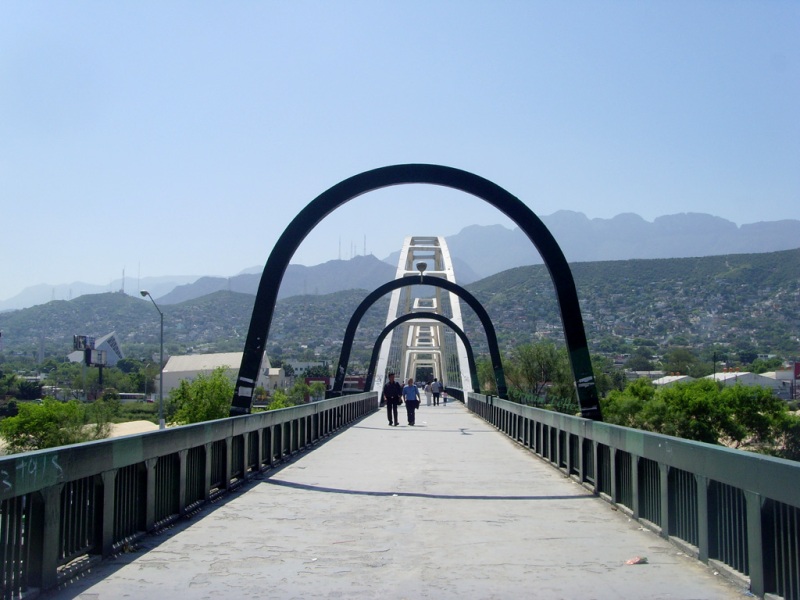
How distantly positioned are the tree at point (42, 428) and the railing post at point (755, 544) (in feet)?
177

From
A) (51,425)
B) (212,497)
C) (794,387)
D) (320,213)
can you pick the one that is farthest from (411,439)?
(794,387)

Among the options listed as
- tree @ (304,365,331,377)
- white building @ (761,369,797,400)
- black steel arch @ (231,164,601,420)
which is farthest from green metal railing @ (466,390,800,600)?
tree @ (304,365,331,377)

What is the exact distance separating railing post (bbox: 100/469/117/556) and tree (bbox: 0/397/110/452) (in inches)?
2023

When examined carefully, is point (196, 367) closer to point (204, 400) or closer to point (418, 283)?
point (204, 400)

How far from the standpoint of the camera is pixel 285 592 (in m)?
5.52

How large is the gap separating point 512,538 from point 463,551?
2.35 feet

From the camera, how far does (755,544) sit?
17.4ft

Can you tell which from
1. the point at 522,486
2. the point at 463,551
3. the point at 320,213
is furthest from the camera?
the point at 320,213

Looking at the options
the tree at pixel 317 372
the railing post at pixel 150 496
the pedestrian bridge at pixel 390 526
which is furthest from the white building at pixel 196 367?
the railing post at pixel 150 496

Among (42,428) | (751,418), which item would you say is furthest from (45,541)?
(751,418)

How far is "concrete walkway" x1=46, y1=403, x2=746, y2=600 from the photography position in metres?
5.62

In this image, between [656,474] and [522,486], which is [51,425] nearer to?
[522,486]

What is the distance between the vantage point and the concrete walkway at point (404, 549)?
5.62m

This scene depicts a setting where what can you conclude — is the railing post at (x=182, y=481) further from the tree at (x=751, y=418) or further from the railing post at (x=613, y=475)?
the tree at (x=751, y=418)
